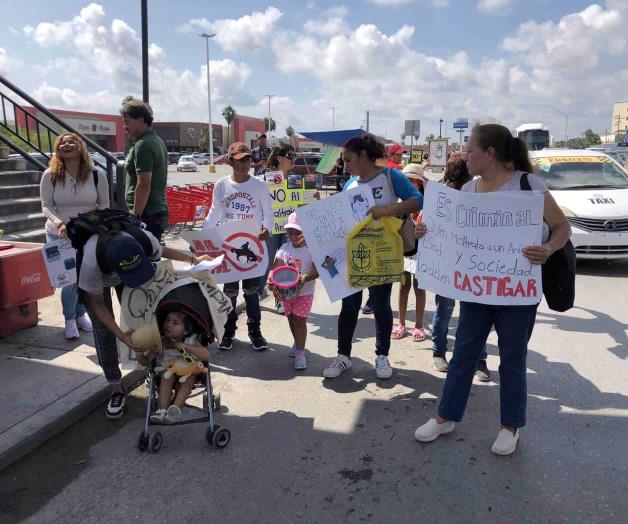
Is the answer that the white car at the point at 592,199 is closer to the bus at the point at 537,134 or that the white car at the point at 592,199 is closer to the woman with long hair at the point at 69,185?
the woman with long hair at the point at 69,185

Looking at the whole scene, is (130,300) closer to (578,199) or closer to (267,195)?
(267,195)

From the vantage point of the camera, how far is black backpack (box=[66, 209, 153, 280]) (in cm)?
309

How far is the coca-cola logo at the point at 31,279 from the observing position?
4.89m

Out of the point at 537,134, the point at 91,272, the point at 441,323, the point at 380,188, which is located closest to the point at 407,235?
the point at 380,188

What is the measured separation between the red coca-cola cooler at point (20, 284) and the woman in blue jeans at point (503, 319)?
12.5 ft

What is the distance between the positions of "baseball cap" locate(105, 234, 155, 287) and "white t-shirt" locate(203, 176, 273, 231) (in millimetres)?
1897

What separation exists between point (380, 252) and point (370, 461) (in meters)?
1.51

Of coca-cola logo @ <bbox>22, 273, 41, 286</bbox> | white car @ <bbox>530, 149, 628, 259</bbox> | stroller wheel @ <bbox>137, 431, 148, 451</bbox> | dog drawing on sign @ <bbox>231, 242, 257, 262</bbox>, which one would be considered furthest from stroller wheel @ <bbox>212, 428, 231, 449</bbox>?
white car @ <bbox>530, 149, 628, 259</bbox>

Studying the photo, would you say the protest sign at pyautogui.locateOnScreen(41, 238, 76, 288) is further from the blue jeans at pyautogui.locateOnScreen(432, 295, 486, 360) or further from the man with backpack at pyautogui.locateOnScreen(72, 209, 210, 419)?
the blue jeans at pyautogui.locateOnScreen(432, 295, 486, 360)

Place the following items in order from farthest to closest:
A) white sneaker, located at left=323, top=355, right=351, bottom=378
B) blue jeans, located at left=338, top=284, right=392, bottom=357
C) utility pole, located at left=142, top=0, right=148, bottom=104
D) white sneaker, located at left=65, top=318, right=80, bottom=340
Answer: utility pole, located at left=142, top=0, right=148, bottom=104
white sneaker, located at left=65, top=318, right=80, bottom=340
white sneaker, located at left=323, top=355, right=351, bottom=378
blue jeans, located at left=338, top=284, right=392, bottom=357

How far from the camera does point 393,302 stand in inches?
271

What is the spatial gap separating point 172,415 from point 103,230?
4.03 ft

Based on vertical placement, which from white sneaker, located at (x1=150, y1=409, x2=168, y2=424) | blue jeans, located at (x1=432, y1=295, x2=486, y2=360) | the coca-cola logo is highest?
the coca-cola logo

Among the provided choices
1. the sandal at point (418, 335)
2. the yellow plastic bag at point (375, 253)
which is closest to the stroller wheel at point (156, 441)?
the yellow plastic bag at point (375, 253)
